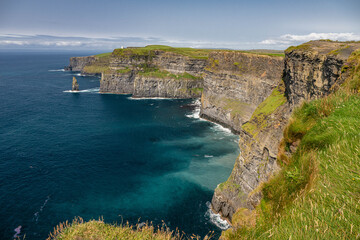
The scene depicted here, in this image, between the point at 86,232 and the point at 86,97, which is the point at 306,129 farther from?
the point at 86,97

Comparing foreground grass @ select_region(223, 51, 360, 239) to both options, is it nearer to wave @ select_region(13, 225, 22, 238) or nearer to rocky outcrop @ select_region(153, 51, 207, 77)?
wave @ select_region(13, 225, 22, 238)

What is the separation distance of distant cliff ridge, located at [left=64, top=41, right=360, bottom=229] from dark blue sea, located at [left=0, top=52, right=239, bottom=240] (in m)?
8.73

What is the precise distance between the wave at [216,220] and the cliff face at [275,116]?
3.29ft

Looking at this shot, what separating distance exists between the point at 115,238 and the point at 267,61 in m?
Result: 72.5

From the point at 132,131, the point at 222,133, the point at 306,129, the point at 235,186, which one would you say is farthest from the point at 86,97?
the point at 306,129

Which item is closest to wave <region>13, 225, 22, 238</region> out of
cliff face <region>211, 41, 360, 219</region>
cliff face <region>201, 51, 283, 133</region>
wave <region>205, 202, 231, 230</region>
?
wave <region>205, 202, 231, 230</region>

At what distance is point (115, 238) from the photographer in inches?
617

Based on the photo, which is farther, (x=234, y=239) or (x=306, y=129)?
(x=306, y=129)

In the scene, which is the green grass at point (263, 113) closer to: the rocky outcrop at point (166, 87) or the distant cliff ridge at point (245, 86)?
the distant cliff ridge at point (245, 86)

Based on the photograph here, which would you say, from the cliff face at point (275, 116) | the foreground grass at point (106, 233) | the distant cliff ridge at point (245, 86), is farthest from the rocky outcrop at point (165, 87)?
the foreground grass at point (106, 233)

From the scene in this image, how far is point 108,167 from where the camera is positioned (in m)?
57.0

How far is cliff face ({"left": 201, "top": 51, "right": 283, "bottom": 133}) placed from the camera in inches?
2923

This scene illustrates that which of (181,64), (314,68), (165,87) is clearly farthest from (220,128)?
(181,64)

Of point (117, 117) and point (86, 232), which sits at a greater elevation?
point (86, 232)
